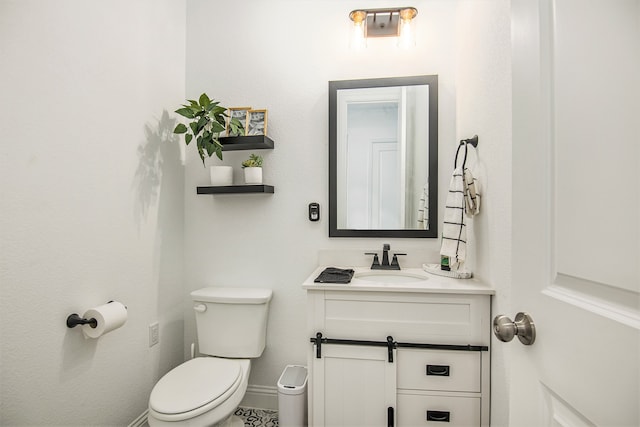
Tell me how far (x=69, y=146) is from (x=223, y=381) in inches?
47.2

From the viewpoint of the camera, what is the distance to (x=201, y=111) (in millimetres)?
1732

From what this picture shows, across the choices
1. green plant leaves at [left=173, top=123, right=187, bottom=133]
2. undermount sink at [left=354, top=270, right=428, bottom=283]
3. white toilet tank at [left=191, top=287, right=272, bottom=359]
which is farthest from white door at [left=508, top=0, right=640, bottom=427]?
green plant leaves at [left=173, top=123, right=187, bottom=133]

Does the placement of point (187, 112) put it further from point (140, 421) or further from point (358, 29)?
point (140, 421)

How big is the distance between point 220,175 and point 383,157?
0.99 metres

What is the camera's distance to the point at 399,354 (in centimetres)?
136

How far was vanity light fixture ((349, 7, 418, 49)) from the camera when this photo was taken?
5.74ft

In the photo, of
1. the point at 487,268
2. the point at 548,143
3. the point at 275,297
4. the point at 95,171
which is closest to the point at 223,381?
the point at 275,297

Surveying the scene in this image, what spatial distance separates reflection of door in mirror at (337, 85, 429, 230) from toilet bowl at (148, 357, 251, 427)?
100cm

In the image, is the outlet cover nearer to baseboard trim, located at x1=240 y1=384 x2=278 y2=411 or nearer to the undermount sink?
baseboard trim, located at x1=240 y1=384 x2=278 y2=411

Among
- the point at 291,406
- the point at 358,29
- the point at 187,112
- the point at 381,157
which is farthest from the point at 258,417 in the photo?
the point at 358,29

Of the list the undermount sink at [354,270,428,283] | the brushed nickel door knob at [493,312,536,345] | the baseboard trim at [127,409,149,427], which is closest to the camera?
the brushed nickel door knob at [493,312,536,345]

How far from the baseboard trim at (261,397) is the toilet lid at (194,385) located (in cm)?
46

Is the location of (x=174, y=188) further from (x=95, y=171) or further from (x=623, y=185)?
(x=623, y=185)

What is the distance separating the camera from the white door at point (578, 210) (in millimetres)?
424
